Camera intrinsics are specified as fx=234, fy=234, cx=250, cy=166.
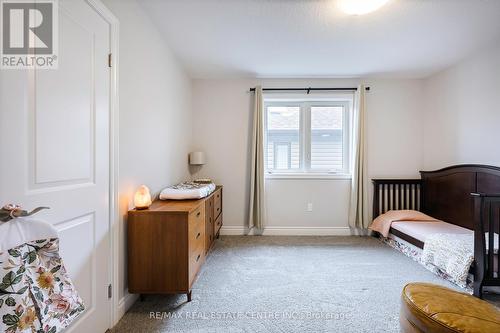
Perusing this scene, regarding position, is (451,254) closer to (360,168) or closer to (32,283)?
(360,168)

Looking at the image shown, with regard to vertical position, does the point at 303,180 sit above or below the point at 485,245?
above

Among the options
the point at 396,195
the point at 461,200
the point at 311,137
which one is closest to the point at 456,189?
the point at 461,200

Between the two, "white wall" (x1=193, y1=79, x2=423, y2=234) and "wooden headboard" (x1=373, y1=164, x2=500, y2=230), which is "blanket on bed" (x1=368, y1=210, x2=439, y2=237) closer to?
"wooden headboard" (x1=373, y1=164, x2=500, y2=230)

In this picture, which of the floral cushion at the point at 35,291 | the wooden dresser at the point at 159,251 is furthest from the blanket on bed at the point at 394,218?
the floral cushion at the point at 35,291

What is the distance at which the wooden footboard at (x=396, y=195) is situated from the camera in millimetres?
3486

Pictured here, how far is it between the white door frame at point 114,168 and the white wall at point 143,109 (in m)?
0.06

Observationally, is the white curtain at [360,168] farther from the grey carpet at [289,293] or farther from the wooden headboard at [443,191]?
the grey carpet at [289,293]

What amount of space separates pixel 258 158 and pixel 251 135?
40 centimetres

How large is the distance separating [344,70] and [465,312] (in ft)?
9.74

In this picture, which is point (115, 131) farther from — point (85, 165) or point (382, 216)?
point (382, 216)

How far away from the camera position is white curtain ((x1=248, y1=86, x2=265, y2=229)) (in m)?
3.47

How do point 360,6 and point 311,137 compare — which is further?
point 311,137

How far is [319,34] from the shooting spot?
7.71 feet

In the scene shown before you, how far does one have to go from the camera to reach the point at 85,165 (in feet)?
4.51
